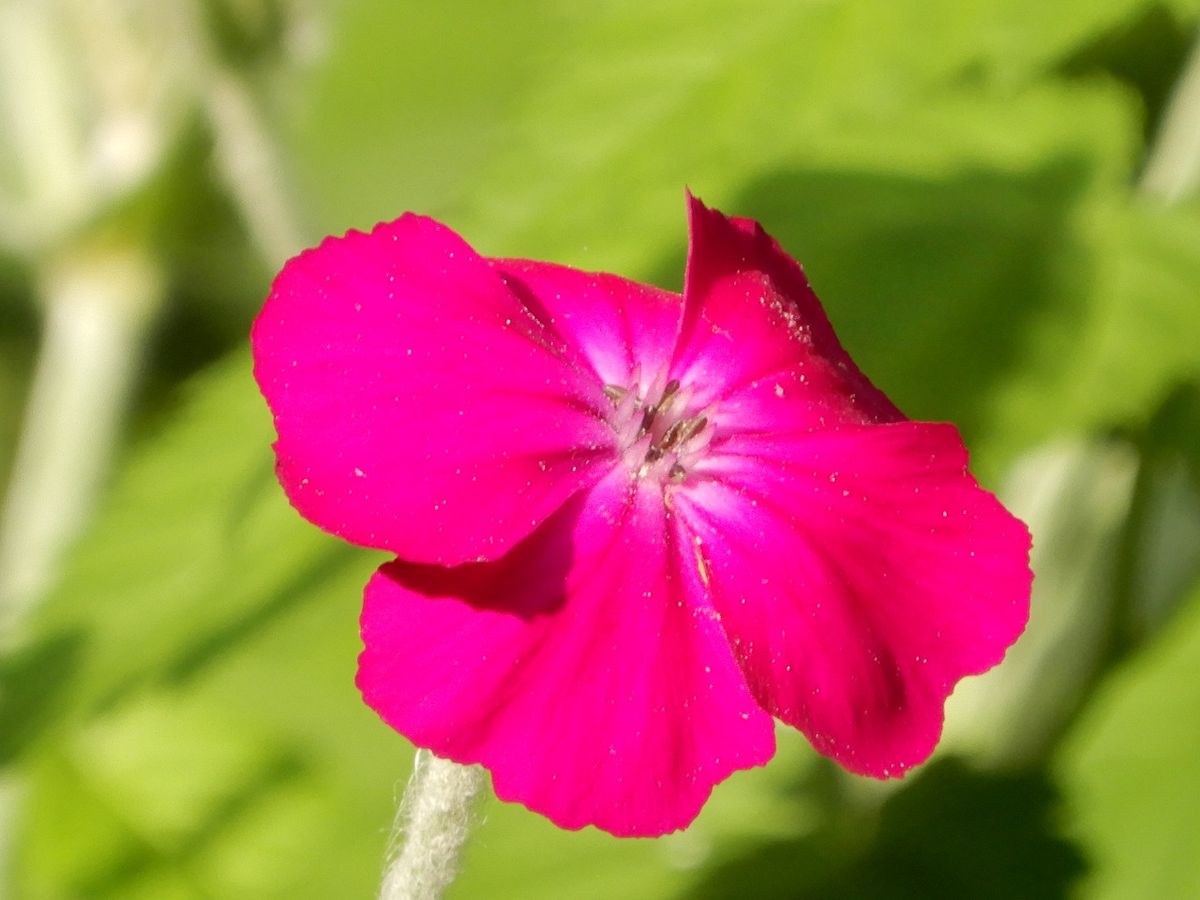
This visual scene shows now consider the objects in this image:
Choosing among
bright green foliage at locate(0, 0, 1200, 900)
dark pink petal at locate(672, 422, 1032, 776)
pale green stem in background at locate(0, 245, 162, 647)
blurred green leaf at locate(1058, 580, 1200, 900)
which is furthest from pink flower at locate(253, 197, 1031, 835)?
pale green stem in background at locate(0, 245, 162, 647)

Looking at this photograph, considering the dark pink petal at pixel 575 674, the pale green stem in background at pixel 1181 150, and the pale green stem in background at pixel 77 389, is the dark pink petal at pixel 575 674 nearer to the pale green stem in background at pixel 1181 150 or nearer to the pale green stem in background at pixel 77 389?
the pale green stem in background at pixel 1181 150

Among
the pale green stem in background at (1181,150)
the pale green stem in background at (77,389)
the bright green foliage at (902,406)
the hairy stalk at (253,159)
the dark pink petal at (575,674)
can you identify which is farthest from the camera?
the pale green stem in background at (77,389)

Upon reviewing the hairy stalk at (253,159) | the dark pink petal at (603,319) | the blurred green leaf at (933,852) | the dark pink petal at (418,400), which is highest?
the hairy stalk at (253,159)

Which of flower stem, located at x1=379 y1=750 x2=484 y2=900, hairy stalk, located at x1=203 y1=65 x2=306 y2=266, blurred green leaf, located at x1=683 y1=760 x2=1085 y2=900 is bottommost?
flower stem, located at x1=379 y1=750 x2=484 y2=900

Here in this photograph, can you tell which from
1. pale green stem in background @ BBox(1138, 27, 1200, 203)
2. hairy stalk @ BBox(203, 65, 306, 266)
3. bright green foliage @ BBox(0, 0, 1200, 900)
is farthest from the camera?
hairy stalk @ BBox(203, 65, 306, 266)

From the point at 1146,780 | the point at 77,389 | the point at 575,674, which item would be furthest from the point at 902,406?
the point at 77,389

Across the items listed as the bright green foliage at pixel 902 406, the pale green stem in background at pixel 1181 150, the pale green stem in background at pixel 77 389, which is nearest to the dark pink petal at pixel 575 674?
the bright green foliage at pixel 902 406

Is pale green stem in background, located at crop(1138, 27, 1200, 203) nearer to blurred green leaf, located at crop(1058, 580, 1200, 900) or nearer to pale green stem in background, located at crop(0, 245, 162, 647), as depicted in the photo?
blurred green leaf, located at crop(1058, 580, 1200, 900)

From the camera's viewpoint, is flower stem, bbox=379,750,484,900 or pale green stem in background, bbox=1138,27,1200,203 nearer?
flower stem, bbox=379,750,484,900

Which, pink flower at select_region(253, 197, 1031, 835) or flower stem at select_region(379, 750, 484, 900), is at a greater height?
pink flower at select_region(253, 197, 1031, 835)
